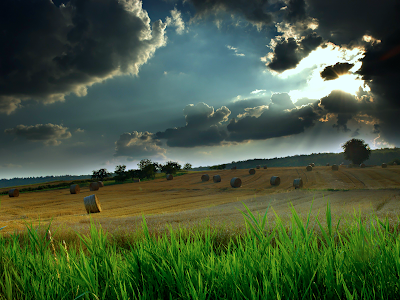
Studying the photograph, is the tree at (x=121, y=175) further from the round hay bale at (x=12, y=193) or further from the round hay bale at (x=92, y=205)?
the round hay bale at (x=92, y=205)

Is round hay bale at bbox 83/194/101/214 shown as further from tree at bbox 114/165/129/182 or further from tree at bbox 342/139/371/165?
tree at bbox 342/139/371/165

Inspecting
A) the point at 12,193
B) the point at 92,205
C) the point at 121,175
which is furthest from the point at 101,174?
the point at 92,205

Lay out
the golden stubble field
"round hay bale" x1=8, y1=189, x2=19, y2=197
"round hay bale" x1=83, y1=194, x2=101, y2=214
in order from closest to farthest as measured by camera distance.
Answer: the golden stubble field, "round hay bale" x1=83, y1=194, x2=101, y2=214, "round hay bale" x1=8, y1=189, x2=19, y2=197

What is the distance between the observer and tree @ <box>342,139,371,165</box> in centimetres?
7050

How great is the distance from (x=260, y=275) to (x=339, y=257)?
0.58 metres

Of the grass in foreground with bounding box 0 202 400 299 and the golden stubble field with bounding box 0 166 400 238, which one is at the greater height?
the grass in foreground with bounding box 0 202 400 299

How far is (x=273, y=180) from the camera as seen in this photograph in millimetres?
33438

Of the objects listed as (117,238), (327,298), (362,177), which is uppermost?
(327,298)

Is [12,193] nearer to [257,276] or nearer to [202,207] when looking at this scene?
[202,207]

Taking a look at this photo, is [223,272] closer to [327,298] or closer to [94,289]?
[327,298]

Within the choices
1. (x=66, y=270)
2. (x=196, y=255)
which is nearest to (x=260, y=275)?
(x=196, y=255)

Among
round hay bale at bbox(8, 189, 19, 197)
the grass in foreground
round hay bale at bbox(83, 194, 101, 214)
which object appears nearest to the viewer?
the grass in foreground

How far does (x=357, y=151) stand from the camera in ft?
232

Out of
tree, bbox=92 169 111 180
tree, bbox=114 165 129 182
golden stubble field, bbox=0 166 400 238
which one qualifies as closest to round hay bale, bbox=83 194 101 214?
golden stubble field, bbox=0 166 400 238
